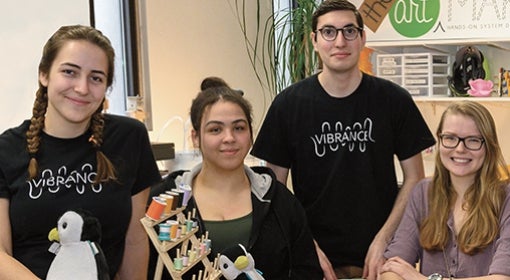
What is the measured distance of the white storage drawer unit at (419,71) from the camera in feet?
12.9

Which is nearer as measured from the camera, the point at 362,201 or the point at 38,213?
the point at 38,213

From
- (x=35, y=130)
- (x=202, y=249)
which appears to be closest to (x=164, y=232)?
(x=202, y=249)

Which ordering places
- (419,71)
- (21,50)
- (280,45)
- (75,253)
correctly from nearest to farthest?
(75,253)
(21,50)
(419,71)
(280,45)

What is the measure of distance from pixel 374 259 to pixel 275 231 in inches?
16.2

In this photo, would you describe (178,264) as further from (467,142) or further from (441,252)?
(467,142)

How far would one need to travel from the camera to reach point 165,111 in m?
3.70

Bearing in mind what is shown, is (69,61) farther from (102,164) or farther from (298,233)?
(298,233)

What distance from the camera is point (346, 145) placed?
2127 millimetres

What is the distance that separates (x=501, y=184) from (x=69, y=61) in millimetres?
1242

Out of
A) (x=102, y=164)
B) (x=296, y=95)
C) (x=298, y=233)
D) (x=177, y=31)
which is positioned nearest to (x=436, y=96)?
(x=177, y=31)

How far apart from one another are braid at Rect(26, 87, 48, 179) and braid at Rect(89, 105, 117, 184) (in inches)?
4.4

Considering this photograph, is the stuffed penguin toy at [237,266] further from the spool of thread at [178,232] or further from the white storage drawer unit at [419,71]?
the white storage drawer unit at [419,71]

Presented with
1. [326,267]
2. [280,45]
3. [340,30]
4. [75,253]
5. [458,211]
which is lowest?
[326,267]

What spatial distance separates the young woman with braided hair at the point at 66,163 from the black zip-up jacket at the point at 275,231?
201 millimetres
